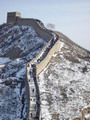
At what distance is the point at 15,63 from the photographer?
139 ft

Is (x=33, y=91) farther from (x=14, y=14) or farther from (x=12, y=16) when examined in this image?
(x=12, y=16)

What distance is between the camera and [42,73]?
3678 cm

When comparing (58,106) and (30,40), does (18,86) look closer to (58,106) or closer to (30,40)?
(58,106)

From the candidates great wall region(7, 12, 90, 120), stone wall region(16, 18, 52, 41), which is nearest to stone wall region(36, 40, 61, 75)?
great wall region(7, 12, 90, 120)

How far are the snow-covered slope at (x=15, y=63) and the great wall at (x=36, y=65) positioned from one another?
119 centimetres

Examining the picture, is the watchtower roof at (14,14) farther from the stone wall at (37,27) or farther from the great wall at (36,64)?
the great wall at (36,64)

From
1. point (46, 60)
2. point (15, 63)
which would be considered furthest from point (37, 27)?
point (46, 60)

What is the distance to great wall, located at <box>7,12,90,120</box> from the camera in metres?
27.8

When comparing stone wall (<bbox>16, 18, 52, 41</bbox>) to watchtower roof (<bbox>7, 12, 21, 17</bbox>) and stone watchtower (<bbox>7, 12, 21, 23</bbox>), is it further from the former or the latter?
watchtower roof (<bbox>7, 12, 21, 17</bbox>)

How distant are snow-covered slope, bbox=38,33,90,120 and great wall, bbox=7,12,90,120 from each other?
906mm

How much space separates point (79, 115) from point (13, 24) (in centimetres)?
3914

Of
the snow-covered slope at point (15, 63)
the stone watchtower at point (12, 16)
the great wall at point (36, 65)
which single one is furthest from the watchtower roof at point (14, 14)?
the great wall at point (36, 65)

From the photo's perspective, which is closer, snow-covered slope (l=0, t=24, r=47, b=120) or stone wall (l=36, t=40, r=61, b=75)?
snow-covered slope (l=0, t=24, r=47, b=120)

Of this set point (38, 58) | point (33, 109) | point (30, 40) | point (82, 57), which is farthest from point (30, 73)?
point (30, 40)
